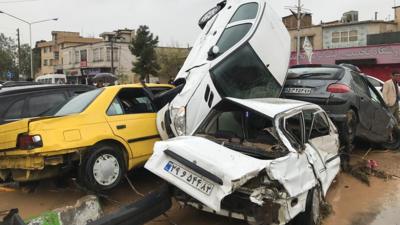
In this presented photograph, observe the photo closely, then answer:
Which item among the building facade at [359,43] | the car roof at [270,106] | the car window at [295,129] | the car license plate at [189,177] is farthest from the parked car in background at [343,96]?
the building facade at [359,43]

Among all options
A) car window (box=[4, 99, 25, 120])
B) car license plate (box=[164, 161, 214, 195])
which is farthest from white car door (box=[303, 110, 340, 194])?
car window (box=[4, 99, 25, 120])

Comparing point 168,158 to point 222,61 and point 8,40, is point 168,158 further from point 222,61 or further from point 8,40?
point 8,40

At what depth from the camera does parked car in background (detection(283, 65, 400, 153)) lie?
7578 mm

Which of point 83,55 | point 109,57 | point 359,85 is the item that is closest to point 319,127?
point 359,85

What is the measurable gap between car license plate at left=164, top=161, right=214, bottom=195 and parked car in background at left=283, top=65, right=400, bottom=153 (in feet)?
13.1

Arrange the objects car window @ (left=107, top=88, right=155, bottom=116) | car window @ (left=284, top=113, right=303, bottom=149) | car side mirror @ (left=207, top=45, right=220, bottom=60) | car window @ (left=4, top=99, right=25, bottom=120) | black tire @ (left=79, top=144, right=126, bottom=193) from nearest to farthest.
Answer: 1. car window @ (left=284, top=113, right=303, bottom=149)
2. black tire @ (left=79, top=144, right=126, bottom=193)
3. car window @ (left=107, top=88, right=155, bottom=116)
4. car side mirror @ (left=207, top=45, right=220, bottom=60)
5. car window @ (left=4, top=99, right=25, bottom=120)

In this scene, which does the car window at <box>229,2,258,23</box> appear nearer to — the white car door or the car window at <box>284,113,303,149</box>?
the white car door

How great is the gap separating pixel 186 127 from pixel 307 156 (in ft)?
6.82

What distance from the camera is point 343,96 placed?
758 centimetres

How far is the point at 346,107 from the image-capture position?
7.57 m

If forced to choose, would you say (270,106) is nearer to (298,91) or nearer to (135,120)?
(135,120)

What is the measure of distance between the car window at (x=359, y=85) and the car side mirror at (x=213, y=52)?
8.58ft

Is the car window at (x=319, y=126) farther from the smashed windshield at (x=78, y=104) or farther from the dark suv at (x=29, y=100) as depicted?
the dark suv at (x=29, y=100)

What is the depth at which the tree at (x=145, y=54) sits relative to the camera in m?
50.8
